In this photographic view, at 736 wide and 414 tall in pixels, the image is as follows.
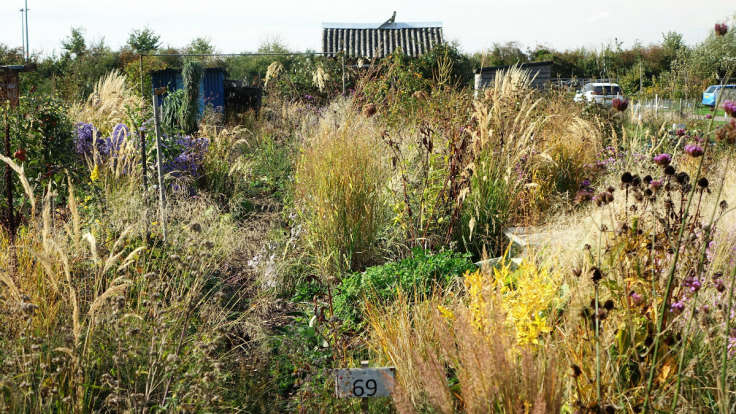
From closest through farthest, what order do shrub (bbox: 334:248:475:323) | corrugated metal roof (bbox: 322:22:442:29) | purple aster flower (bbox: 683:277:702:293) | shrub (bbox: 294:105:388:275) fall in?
purple aster flower (bbox: 683:277:702:293) → shrub (bbox: 334:248:475:323) → shrub (bbox: 294:105:388:275) → corrugated metal roof (bbox: 322:22:442:29)

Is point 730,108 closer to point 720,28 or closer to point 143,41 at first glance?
point 720,28

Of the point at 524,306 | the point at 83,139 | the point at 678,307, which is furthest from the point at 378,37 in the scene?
the point at 678,307

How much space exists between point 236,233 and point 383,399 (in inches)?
100.0

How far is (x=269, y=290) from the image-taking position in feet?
13.6

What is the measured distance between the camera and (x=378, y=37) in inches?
864

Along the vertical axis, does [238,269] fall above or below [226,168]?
below

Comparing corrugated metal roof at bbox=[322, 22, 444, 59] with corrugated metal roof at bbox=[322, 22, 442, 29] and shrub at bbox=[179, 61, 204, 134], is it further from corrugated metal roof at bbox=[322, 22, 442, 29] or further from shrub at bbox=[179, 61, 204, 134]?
shrub at bbox=[179, 61, 204, 134]

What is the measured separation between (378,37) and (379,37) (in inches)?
1.8

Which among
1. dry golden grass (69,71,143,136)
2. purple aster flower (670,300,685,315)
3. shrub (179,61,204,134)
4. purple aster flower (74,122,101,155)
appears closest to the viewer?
purple aster flower (670,300,685,315)

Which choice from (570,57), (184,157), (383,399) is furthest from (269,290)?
(570,57)

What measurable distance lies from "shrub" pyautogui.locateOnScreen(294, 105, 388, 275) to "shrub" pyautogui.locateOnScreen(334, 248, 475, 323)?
1.81 feet

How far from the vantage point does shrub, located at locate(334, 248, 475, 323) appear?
12.1 ft

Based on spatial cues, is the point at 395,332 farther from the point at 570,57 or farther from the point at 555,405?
the point at 570,57

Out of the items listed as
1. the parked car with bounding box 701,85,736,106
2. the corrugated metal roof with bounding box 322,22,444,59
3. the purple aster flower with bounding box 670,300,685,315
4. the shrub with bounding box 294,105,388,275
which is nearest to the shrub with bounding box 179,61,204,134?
the shrub with bounding box 294,105,388,275
